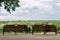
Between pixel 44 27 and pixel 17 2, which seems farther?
pixel 44 27

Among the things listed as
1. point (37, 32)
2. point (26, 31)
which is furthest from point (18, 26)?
point (37, 32)

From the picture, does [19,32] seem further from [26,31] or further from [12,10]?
[12,10]

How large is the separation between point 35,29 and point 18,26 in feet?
5.59

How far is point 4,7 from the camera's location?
25.0m

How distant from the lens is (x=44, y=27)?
28375 millimetres

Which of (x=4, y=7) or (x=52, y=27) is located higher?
(x=4, y=7)

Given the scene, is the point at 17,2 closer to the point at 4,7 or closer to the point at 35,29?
the point at 4,7

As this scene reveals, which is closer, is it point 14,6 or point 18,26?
point 14,6

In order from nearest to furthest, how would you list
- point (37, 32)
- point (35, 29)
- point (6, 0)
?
point (6, 0) < point (35, 29) < point (37, 32)

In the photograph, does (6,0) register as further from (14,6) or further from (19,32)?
(19,32)

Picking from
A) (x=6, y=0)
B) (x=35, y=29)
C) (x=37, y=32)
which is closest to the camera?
(x=6, y=0)

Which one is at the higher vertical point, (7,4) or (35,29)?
(7,4)

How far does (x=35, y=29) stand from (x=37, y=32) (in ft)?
7.94

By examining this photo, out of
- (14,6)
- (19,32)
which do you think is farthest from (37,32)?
(14,6)
